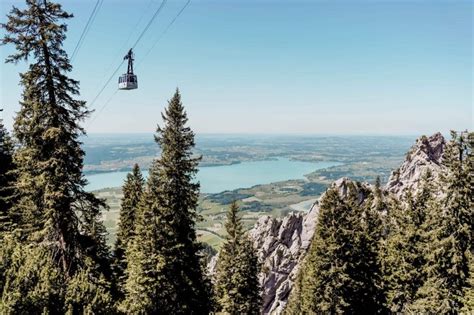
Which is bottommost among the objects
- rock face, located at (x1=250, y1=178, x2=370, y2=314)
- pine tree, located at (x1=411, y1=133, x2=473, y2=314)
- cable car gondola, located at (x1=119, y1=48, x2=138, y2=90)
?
rock face, located at (x1=250, y1=178, x2=370, y2=314)

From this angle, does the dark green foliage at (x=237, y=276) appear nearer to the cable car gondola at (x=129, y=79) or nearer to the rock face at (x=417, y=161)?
the cable car gondola at (x=129, y=79)

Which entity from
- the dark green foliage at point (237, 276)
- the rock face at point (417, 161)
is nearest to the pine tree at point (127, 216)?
the dark green foliage at point (237, 276)

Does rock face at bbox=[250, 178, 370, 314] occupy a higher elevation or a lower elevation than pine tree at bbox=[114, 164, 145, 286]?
lower

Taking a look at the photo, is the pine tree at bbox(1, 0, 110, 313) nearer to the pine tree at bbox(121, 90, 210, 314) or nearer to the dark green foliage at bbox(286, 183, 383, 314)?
the pine tree at bbox(121, 90, 210, 314)

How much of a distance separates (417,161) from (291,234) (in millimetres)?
28993

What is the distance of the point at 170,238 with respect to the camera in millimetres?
21562

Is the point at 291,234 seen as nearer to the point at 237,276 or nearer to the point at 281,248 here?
the point at 281,248

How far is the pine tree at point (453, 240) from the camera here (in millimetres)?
21547

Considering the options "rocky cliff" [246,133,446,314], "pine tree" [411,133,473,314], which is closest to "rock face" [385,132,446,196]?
"rocky cliff" [246,133,446,314]

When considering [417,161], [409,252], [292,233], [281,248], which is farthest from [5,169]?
[417,161]

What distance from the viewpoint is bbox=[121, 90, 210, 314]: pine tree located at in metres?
21.0

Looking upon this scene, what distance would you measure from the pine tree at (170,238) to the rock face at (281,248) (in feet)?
145

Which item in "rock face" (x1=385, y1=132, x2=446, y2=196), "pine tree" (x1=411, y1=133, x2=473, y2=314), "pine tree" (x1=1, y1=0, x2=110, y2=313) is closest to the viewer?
"pine tree" (x1=1, y1=0, x2=110, y2=313)

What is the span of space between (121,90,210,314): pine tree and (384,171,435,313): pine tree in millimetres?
13714
